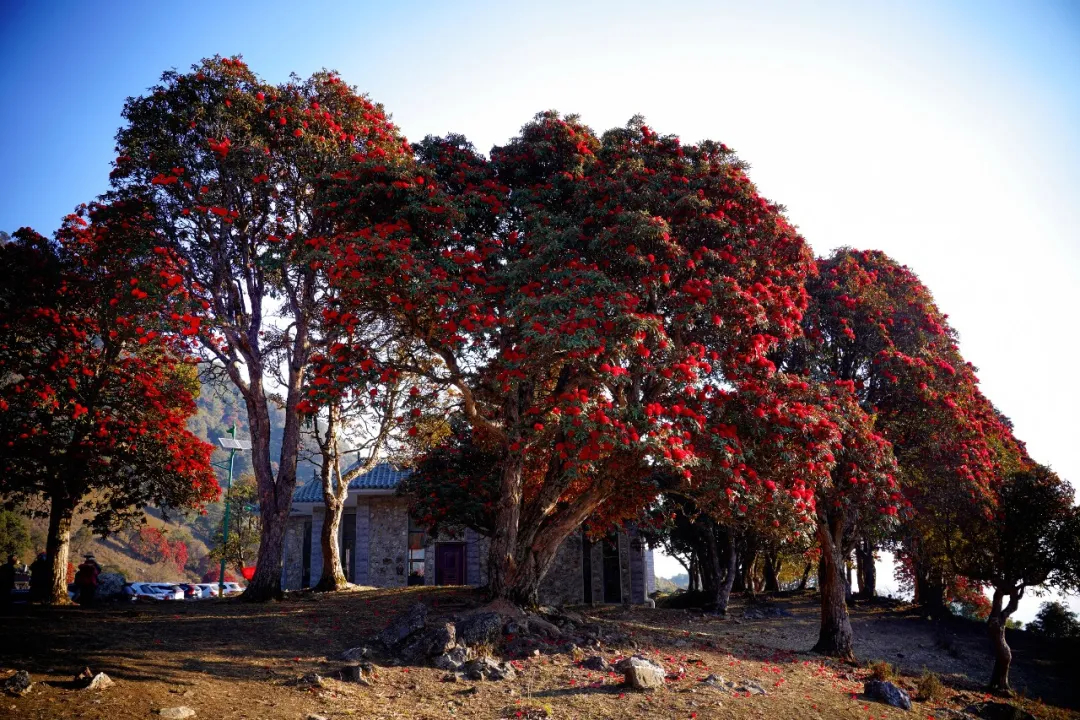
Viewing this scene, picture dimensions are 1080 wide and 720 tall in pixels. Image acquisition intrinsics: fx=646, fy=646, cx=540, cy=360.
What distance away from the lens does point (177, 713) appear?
6.23 metres

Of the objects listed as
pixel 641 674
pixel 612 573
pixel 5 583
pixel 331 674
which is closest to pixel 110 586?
pixel 5 583

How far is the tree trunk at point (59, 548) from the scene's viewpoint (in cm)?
1489

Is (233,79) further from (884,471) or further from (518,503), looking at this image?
(884,471)

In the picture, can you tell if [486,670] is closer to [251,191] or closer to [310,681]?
[310,681]

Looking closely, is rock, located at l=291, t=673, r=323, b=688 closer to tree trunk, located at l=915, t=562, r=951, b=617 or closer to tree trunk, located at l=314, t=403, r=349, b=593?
tree trunk, located at l=314, t=403, r=349, b=593

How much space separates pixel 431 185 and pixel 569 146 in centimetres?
302

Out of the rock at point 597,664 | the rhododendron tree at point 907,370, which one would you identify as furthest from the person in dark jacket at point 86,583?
the rhododendron tree at point 907,370

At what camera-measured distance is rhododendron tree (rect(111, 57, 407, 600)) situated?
13023 mm

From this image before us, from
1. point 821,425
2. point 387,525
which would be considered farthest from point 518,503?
point 387,525

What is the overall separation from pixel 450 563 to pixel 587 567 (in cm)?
566

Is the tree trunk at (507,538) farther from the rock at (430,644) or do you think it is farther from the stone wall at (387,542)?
the stone wall at (387,542)

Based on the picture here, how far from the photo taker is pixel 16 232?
14.9m

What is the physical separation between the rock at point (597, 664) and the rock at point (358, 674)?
3086 mm

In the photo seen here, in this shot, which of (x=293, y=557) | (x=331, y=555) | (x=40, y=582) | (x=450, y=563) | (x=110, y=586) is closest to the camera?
(x=40, y=582)
